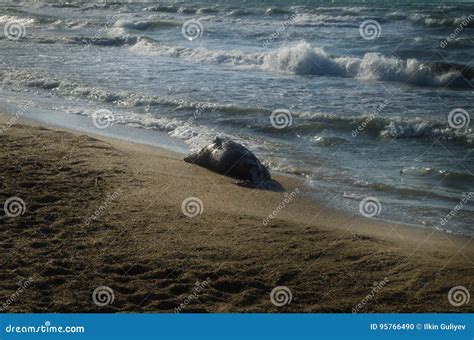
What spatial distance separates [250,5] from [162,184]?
27.4m

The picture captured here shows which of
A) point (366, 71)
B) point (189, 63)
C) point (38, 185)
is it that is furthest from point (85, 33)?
point (38, 185)

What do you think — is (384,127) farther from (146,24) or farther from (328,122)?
(146,24)

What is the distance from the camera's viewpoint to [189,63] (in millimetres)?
18547

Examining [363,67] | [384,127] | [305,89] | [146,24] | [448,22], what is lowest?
[384,127]

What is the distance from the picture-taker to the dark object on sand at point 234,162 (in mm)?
8578

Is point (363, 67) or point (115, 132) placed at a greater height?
point (363, 67)

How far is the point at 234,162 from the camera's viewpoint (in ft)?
29.0

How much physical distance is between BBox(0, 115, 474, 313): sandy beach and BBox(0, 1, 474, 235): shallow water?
108cm

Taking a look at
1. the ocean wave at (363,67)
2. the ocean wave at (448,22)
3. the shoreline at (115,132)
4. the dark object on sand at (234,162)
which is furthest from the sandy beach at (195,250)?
the ocean wave at (448,22)

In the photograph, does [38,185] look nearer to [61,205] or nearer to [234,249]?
[61,205]

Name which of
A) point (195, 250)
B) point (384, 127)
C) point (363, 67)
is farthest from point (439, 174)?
point (363, 67)

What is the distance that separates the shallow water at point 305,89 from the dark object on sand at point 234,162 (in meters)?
0.74

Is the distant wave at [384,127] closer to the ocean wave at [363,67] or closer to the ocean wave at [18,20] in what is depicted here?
the ocean wave at [363,67]

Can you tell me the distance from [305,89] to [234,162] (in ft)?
22.0
